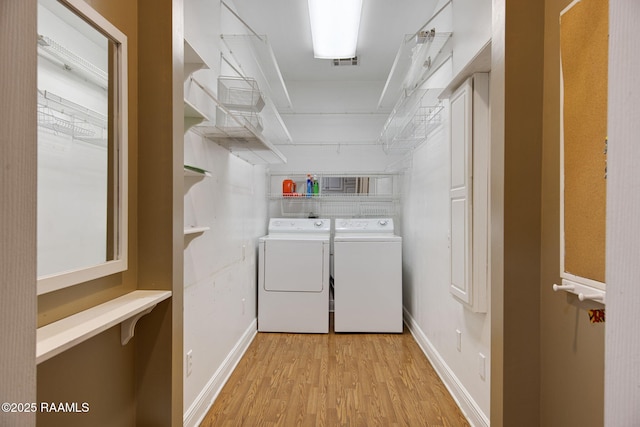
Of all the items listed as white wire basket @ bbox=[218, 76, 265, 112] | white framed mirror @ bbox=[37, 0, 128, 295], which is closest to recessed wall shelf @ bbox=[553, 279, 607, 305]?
white framed mirror @ bbox=[37, 0, 128, 295]

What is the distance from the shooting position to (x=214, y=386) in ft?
6.42

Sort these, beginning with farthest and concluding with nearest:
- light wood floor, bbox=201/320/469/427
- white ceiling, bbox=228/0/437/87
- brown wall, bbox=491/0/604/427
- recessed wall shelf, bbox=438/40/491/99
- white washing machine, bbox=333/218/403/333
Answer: white washing machine, bbox=333/218/403/333 → white ceiling, bbox=228/0/437/87 → light wood floor, bbox=201/320/469/427 → recessed wall shelf, bbox=438/40/491/99 → brown wall, bbox=491/0/604/427

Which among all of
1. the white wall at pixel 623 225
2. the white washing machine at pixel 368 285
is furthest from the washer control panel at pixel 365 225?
the white wall at pixel 623 225

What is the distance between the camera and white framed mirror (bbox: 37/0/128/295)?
0.78 metres

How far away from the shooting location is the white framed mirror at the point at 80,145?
0.78 meters

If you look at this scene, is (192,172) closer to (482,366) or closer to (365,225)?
(482,366)

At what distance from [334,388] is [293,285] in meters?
1.18

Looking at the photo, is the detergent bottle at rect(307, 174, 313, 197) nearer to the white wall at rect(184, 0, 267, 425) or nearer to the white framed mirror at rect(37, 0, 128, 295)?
the white wall at rect(184, 0, 267, 425)

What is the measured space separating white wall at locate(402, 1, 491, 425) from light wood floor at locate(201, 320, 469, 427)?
17cm

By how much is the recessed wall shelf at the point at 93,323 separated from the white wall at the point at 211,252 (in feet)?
1.72

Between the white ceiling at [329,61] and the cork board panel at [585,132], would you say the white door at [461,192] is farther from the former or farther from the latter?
the white ceiling at [329,61]

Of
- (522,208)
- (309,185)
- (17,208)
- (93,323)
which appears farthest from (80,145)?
(309,185)

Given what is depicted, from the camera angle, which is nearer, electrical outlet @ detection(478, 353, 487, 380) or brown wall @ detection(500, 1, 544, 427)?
brown wall @ detection(500, 1, 544, 427)

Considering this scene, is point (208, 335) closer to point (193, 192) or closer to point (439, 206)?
point (193, 192)
